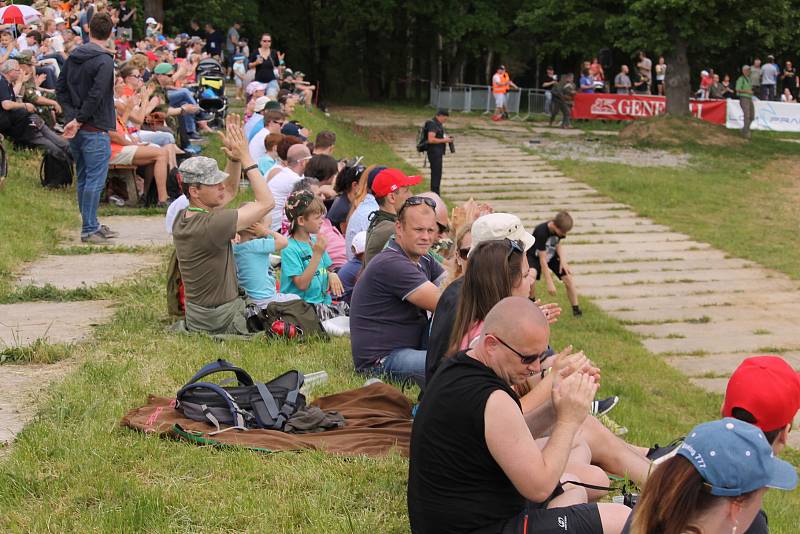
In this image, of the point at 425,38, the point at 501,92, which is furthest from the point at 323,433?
the point at 425,38

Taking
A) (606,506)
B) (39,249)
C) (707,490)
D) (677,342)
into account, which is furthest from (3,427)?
(677,342)

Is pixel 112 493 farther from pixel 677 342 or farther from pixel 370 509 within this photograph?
pixel 677 342

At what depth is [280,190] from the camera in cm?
1102

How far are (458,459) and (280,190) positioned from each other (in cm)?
737

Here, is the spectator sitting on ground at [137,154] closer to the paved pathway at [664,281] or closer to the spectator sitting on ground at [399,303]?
the paved pathway at [664,281]

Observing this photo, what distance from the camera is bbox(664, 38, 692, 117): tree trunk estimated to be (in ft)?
90.6

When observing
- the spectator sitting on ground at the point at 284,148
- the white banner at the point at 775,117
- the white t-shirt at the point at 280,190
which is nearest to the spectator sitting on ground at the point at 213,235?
the white t-shirt at the point at 280,190

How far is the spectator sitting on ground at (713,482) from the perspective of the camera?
3.00 metres

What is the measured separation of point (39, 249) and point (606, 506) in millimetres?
7666

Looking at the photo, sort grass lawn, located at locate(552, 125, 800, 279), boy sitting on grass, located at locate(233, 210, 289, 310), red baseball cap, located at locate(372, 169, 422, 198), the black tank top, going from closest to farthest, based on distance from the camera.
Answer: the black tank top → boy sitting on grass, located at locate(233, 210, 289, 310) → red baseball cap, located at locate(372, 169, 422, 198) → grass lawn, located at locate(552, 125, 800, 279)

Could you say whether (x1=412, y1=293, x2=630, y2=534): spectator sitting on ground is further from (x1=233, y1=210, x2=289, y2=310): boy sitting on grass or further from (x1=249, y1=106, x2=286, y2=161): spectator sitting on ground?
(x1=249, y1=106, x2=286, y2=161): spectator sitting on ground

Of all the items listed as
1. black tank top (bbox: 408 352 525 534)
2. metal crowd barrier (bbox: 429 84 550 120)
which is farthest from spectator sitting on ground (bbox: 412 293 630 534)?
metal crowd barrier (bbox: 429 84 550 120)

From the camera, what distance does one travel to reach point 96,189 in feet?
34.9

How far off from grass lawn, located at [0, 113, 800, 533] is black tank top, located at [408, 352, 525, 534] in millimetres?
767
